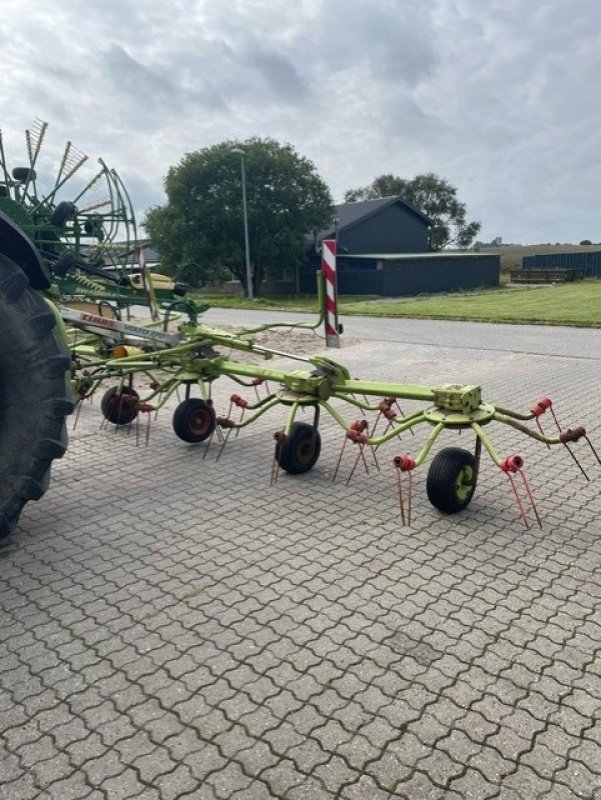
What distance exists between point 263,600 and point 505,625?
1150mm

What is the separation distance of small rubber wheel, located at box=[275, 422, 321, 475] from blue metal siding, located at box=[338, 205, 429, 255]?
29.7 meters

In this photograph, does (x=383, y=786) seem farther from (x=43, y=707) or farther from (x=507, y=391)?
(x=507, y=391)

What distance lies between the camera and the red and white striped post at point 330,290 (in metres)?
4.88

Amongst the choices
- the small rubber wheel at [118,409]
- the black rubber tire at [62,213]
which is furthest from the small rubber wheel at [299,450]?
the black rubber tire at [62,213]

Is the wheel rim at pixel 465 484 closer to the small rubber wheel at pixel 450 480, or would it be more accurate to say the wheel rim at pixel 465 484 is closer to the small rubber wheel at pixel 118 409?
the small rubber wheel at pixel 450 480

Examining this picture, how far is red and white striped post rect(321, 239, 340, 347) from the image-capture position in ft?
16.0

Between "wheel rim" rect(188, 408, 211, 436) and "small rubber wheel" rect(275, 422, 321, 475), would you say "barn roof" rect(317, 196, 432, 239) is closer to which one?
"wheel rim" rect(188, 408, 211, 436)

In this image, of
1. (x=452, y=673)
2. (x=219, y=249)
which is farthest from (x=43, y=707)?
(x=219, y=249)

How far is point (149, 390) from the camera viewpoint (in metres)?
8.89

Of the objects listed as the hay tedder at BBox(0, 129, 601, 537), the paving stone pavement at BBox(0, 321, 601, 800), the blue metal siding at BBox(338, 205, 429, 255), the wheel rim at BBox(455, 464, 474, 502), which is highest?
the blue metal siding at BBox(338, 205, 429, 255)

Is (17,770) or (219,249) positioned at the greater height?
(219,249)

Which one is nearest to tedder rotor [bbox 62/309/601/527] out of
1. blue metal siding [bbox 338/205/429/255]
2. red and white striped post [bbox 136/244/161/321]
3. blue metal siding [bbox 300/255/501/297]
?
red and white striped post [bbox 136/244/161/321]

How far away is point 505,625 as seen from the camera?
296 centimetres

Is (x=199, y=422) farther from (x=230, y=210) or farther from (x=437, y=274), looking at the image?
(x=437, y=274)
